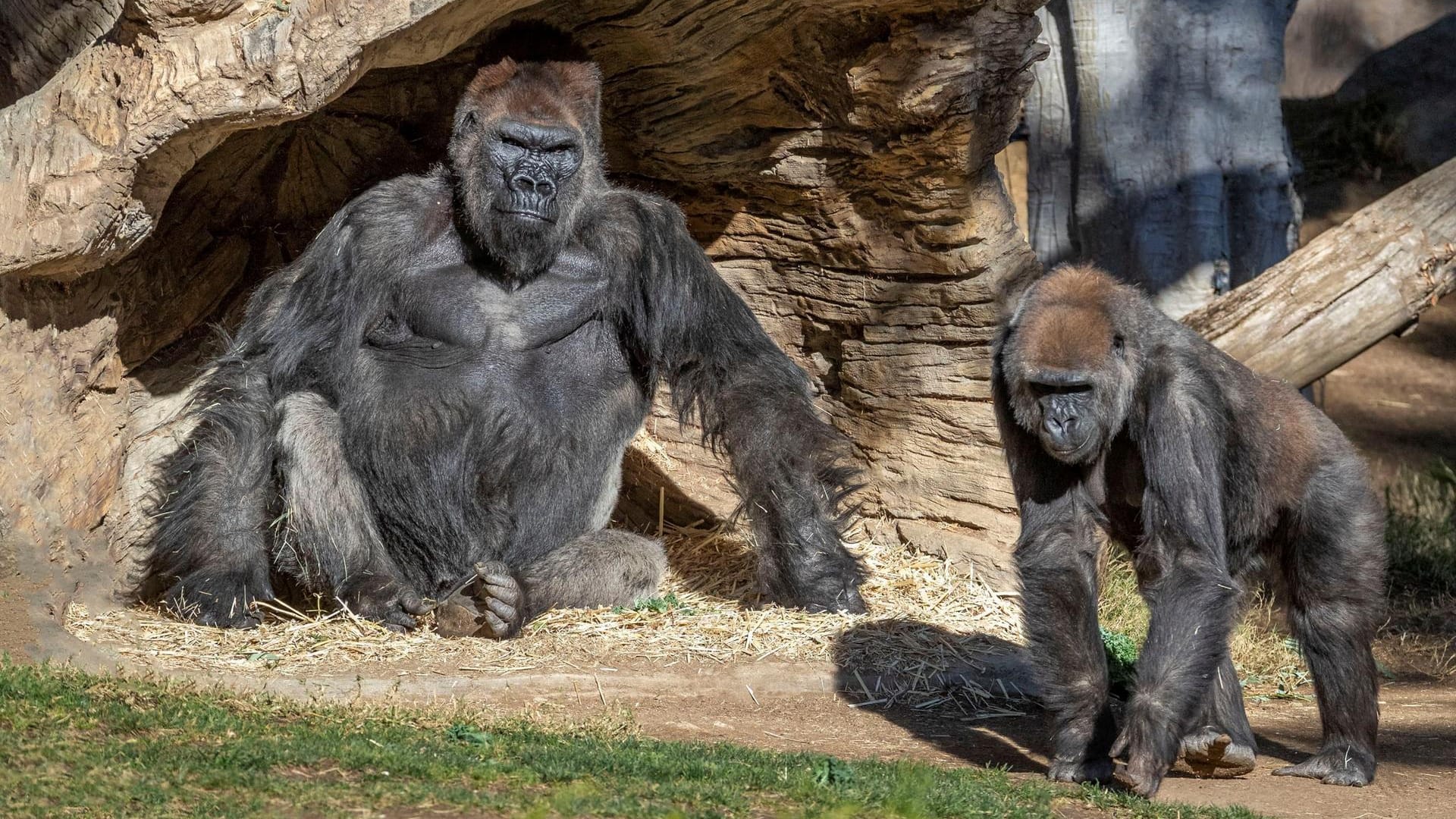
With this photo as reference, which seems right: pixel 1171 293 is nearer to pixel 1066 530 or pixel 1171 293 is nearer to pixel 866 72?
pixel 866 72

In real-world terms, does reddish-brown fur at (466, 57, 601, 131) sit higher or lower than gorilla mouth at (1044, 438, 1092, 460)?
higher

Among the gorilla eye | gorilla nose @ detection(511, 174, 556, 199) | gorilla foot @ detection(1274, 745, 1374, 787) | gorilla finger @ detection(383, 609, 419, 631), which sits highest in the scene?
gorilla nose @ detection(511, 174, 556, 199)

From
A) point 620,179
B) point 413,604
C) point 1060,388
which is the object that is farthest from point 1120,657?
point 620,179

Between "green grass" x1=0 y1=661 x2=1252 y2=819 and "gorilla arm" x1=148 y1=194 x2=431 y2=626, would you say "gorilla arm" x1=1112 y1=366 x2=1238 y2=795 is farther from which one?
"gorilla arm" x1=148 y1=194 x2=431 y2=626

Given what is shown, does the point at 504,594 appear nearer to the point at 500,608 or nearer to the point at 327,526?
the point at 500,608

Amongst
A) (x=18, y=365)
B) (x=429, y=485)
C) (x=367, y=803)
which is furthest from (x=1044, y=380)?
(x=18, y=365)

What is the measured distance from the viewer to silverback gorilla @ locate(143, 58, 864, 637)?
5535 mm

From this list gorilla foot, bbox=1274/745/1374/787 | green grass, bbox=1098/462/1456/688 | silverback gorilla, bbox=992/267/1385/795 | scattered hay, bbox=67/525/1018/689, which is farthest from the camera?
green grass, bbox=1098/462/1456/688

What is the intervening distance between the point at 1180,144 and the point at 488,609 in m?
5.12

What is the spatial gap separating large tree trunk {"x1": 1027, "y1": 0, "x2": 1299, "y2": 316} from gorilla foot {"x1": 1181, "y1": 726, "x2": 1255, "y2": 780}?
174 inches

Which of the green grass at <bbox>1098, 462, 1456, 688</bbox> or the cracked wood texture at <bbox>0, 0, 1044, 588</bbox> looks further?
the green grass at <bbox>1098, 462, 1456, 688</bbox>

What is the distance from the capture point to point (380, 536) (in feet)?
19.0

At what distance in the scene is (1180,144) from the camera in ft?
27.6

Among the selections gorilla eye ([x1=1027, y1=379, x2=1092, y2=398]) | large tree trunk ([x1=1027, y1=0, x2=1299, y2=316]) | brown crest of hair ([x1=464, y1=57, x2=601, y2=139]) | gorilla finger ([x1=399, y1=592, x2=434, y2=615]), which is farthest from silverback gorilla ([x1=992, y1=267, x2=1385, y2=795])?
large tree trunk ([x1=1027, y1=0, x2=1299, y2=316])
